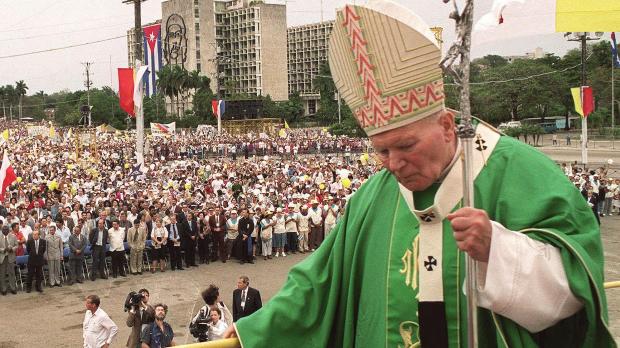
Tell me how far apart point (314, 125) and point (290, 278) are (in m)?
78.3

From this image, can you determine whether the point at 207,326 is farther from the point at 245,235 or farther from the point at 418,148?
the point at 245,235

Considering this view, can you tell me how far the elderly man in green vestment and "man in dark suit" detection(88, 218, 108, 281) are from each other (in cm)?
1168

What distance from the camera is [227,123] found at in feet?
188

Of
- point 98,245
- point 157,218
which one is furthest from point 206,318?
point 157,218

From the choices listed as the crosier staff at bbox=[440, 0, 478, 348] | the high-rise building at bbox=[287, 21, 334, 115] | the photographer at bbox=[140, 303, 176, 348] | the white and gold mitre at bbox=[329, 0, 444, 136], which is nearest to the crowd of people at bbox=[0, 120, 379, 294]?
the photographer at bbox=[140, 303, 176, 348]

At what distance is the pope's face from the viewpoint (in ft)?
6.98

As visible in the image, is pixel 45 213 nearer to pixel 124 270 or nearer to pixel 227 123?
pixel 124 270

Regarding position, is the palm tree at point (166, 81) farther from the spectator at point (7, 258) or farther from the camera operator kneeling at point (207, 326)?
the camera operator kneeling at point (207, 326)

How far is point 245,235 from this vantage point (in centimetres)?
1525

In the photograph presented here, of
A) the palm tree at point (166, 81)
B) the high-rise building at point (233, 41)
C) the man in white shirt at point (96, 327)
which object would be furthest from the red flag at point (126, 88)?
the high-rise building at point (233, 41)

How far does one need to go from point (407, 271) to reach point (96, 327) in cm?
601

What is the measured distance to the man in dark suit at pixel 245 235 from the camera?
49.9ft

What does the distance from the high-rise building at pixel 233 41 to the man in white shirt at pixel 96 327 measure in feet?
308

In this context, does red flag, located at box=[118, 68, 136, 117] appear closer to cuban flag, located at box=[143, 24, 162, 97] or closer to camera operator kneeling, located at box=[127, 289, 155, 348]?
cuban flag, located at box=[143, 24, 162, 97]
